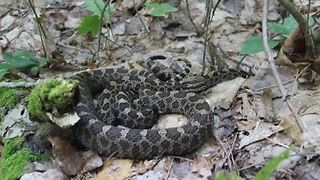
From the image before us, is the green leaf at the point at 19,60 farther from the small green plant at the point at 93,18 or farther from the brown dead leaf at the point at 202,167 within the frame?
the brown dead leaf at the point at 202,167

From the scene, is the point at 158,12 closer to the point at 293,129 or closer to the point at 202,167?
the point at 202,167

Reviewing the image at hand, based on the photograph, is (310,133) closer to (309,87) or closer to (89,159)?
(309,87)

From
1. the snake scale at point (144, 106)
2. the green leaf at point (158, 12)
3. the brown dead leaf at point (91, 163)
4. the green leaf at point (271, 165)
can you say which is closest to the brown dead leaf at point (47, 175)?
the brown dead leaf at point (91, 163)

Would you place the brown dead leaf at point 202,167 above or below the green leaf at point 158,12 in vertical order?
below

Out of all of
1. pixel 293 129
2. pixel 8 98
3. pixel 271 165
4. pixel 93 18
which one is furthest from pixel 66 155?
pixel 93 18

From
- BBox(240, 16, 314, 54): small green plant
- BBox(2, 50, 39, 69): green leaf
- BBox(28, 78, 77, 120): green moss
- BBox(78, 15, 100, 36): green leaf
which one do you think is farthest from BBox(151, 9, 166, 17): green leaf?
BBox(28, 78, 77, 120): green moss
